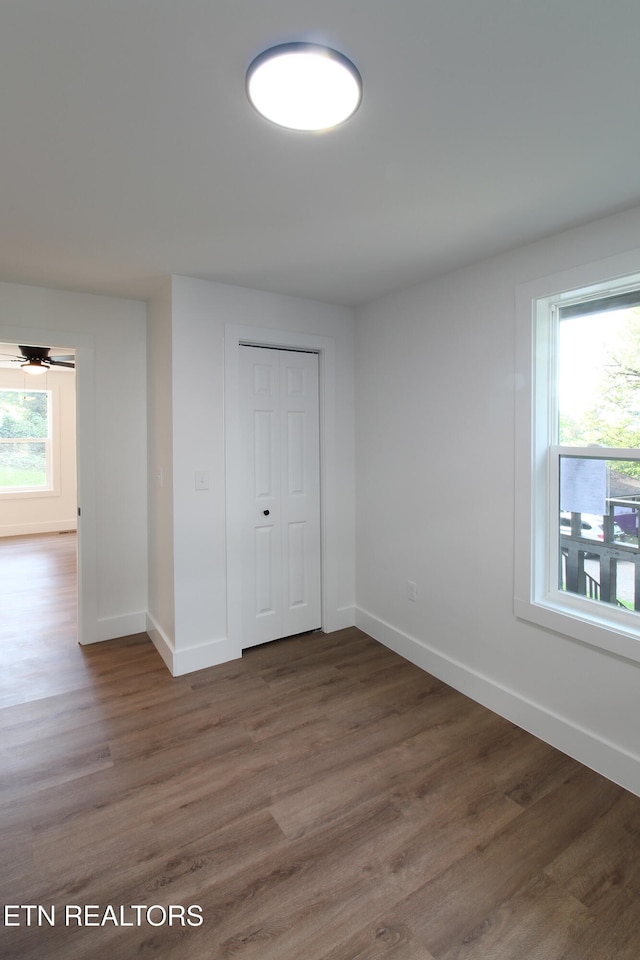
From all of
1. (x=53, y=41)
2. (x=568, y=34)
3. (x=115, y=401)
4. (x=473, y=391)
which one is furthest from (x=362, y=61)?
(x=115, y=401)

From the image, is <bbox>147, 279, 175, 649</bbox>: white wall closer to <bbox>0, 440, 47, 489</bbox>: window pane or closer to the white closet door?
the white closet door

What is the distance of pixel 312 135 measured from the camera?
4.82 ft

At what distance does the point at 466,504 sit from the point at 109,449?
2529 mm

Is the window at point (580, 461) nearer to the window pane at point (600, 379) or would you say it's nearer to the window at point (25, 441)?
the window pane at point (600, 379)

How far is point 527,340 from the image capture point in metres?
2.34

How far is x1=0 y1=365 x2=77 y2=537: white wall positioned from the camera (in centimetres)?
707

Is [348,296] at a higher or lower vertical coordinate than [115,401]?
higher

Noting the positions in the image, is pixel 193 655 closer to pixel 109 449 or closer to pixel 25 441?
pixel 109 449

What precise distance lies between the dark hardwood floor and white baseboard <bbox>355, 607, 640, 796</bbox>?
59 mm

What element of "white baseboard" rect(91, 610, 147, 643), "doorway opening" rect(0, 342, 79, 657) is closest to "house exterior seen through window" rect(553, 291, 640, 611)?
"white baseboard" rect(91, 610, 147, 643)

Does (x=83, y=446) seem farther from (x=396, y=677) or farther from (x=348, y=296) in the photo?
(x=396, y=677)

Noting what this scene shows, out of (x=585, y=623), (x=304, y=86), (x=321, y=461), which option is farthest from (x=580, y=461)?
(x=304, y=86)

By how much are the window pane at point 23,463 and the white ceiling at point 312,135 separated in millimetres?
5573

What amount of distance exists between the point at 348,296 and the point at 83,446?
2161 mm
